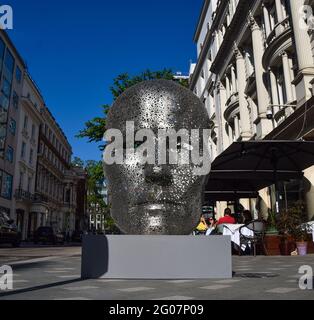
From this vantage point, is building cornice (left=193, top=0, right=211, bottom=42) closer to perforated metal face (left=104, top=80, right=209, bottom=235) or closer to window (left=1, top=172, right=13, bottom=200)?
window (left=1, top=172, right=13, bottom=200)

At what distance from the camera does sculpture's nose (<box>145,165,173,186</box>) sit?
5832mm

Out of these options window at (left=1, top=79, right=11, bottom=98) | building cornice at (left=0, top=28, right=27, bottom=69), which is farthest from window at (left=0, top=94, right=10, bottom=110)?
building cornice at (left=0, top=28, right=27, bottom=69)

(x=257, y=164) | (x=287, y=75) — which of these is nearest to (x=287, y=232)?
(x=257, y=164)

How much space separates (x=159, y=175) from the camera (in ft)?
19.2

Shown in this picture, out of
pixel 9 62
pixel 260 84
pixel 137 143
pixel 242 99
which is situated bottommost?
pixel 137 143

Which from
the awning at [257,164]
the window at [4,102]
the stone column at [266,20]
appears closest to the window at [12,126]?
the window at [4,102]

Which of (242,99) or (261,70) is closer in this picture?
(261,70)

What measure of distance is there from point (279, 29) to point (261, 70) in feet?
9.81

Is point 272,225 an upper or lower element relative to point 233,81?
lower

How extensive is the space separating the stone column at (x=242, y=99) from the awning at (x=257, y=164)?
8980 mm

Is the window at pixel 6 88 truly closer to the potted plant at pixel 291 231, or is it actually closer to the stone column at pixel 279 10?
the stone column at pixel 279 10
